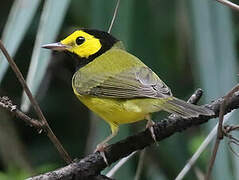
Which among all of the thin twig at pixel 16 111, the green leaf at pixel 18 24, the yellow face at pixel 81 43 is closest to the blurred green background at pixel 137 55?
the green leaf at pixel 18 24

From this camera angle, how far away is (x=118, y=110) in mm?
2555

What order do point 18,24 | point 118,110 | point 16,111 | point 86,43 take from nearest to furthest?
point 16,111 → point 18,24 → point 118,110 → point 86,43

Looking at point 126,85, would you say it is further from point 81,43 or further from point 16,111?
point 16,111

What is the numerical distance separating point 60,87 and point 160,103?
7.42 ft

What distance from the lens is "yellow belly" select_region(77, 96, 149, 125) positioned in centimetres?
249

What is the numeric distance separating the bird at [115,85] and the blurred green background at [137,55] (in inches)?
4.9

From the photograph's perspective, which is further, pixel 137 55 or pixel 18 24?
pixel 137 55

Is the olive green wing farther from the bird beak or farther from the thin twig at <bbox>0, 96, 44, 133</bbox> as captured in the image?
the thin twig at <bbox>0, 96, 44, 133</bbox>

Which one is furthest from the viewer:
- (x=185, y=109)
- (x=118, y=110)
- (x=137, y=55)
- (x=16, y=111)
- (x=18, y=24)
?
(x=137, y=55)

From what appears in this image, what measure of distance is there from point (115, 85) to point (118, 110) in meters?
0.21

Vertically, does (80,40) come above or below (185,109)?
below

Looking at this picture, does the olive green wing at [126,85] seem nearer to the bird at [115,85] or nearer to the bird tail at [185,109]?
the bird at [115,85]

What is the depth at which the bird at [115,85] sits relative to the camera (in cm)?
244

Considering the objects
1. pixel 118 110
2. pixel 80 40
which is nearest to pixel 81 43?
pixel 80 40
